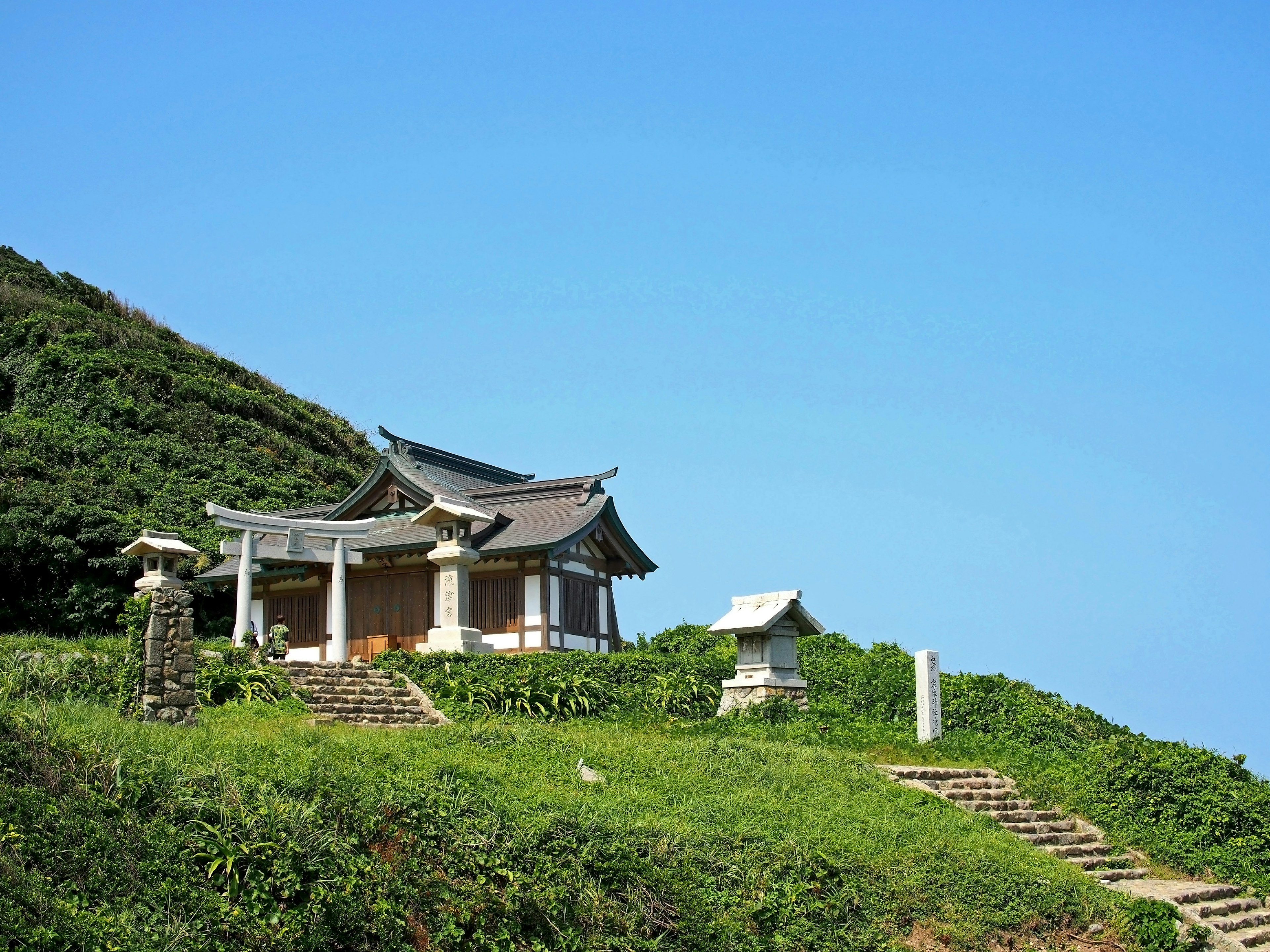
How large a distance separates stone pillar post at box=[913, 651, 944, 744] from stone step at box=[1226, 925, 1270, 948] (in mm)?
6804

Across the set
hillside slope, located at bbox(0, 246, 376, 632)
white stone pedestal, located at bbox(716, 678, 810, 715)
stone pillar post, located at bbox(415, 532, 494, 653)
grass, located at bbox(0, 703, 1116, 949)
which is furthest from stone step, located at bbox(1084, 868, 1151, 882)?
hillside slope, located at bbox(0, 246, 376, 632)

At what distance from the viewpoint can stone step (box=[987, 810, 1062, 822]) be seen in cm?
1869

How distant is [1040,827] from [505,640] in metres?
16.3

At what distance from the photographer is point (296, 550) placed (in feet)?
97.2

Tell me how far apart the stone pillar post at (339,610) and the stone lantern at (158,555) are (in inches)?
161

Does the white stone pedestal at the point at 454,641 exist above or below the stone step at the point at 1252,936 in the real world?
above

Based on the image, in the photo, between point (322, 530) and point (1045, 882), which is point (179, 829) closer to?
point (1045, 882)

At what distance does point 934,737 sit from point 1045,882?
7.49 m

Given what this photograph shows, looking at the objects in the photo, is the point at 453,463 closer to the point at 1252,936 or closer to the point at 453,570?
the point at 453,570

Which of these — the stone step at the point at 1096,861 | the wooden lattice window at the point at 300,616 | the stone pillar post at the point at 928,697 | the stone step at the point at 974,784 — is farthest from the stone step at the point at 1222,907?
the wooden lattice window at the point at 300,616

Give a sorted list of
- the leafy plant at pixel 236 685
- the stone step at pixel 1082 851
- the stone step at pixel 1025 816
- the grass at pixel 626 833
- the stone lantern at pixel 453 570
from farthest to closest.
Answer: the stone lantern at pixel 453 570 → the leafy plant at pixel 236 685 → the stone step at pixel 1025 816 → the stone step at pixel 1082 851 → the grass at pixel 626 833

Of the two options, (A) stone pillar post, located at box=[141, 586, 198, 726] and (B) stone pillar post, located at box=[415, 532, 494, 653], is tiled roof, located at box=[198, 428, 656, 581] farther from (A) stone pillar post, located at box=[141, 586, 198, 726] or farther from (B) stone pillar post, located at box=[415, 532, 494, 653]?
(A) stone pillar post, located at box=[141, 586, 198, 726]

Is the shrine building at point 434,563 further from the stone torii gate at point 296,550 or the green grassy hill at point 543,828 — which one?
the green grassy hill at point 543,828

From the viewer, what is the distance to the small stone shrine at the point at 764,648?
23.6 metres
